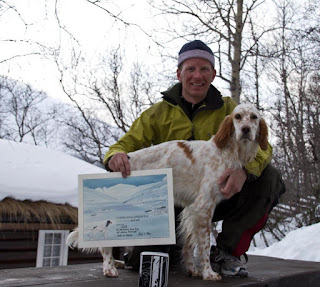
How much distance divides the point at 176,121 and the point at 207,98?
0.32 metres

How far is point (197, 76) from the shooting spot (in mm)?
2900

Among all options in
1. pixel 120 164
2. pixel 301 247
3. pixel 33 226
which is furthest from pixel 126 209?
pixel 33 226

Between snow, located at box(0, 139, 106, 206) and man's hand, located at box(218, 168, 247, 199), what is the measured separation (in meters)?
4.98

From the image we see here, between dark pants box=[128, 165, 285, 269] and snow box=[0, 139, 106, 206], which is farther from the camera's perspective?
snow box=[0, 139, 106, 206]

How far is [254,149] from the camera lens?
2533mm

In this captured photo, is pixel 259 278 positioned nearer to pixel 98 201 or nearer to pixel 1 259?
pixel 98 201

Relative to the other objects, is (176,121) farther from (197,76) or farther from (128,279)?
(128,279)

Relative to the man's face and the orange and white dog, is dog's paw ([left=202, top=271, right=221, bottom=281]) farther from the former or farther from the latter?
the man's face

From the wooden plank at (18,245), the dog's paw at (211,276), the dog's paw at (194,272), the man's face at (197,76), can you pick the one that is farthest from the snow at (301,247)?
the wooden plank at (18,245)

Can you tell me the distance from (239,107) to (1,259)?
6122 millimetres

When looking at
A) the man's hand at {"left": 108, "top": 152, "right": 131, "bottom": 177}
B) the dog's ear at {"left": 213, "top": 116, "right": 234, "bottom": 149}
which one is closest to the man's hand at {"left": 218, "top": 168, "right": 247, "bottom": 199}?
the dog's ear at {"left": 213, "top": 116, "right": 234, "bottom": 149}

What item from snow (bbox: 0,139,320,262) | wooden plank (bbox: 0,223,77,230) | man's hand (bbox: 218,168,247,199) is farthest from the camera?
wooden plank (bbox: 0,223,77,230)

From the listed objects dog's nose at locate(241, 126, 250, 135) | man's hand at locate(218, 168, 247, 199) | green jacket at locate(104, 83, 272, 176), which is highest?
green jacket at locate(104, 83, 272, 176)

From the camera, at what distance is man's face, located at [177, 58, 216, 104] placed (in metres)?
2.92
